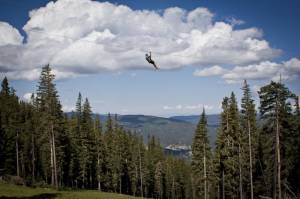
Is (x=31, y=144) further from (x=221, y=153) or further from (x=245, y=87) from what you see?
(x=245, y=87)

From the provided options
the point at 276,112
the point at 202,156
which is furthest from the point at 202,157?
the point at 276,112

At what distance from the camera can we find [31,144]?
78.0 metres

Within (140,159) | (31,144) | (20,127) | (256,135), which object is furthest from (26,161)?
(256,135)

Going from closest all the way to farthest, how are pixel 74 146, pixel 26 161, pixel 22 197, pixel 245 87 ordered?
pixel 22 197 → pixel 245 87 → pixel 74 146 → pixel 26 161

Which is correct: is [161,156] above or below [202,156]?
below

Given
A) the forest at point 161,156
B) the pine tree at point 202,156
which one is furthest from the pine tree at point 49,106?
the pine tree at point 202,156

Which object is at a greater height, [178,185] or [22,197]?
[22,197]

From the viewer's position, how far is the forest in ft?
141

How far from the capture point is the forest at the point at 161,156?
42853 mm

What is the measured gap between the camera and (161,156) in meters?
114

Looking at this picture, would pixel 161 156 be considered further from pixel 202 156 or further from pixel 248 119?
pixel 248 119

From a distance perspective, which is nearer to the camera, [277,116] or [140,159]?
[277,116]

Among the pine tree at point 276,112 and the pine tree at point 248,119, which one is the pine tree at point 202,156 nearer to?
the pine tree at point 248,119

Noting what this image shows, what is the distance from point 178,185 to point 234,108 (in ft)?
198
